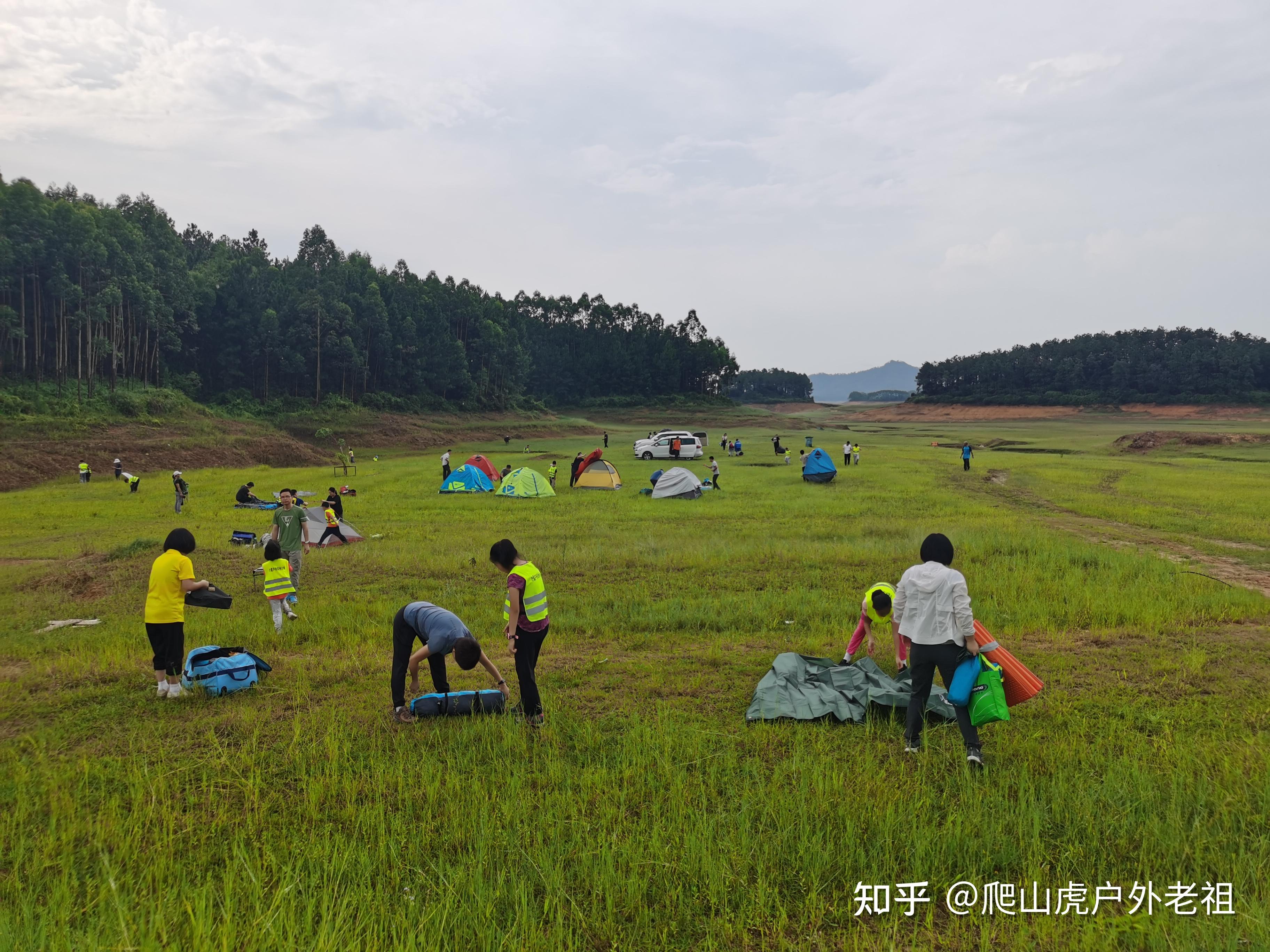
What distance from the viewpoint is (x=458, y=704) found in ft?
22.2

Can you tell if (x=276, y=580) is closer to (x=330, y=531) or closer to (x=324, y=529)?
(x=330, y=531)

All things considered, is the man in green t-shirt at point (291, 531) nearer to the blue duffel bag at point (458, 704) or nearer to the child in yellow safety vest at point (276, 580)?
the child in yellow safety vest at point (276, 580)

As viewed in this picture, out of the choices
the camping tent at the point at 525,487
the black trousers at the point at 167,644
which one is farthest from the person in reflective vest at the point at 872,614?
the camping tent at the point at 525,487

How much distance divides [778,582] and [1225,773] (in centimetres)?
773

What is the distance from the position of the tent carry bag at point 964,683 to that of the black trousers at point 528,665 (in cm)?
358

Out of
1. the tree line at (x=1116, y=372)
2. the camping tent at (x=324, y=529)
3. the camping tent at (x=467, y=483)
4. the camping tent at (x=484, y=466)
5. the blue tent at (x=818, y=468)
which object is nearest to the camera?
the camping tent at (x=324, y=529)

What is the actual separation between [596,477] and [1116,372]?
109 m

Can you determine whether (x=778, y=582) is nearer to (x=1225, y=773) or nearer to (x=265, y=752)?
(x=1225, y=773)

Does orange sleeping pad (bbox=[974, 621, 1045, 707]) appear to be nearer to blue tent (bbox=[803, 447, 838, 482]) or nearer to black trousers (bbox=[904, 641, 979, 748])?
black trousers (bbox=[904, 641, 979, 748])

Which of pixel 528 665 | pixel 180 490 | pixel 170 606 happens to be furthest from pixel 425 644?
pixel 180 490

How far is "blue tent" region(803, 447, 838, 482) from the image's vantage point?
2925 cm

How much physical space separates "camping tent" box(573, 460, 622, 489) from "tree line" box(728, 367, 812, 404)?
5929 inches

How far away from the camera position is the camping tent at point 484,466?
1157 inches

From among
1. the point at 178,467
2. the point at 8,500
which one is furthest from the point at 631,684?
the point at 178,467
